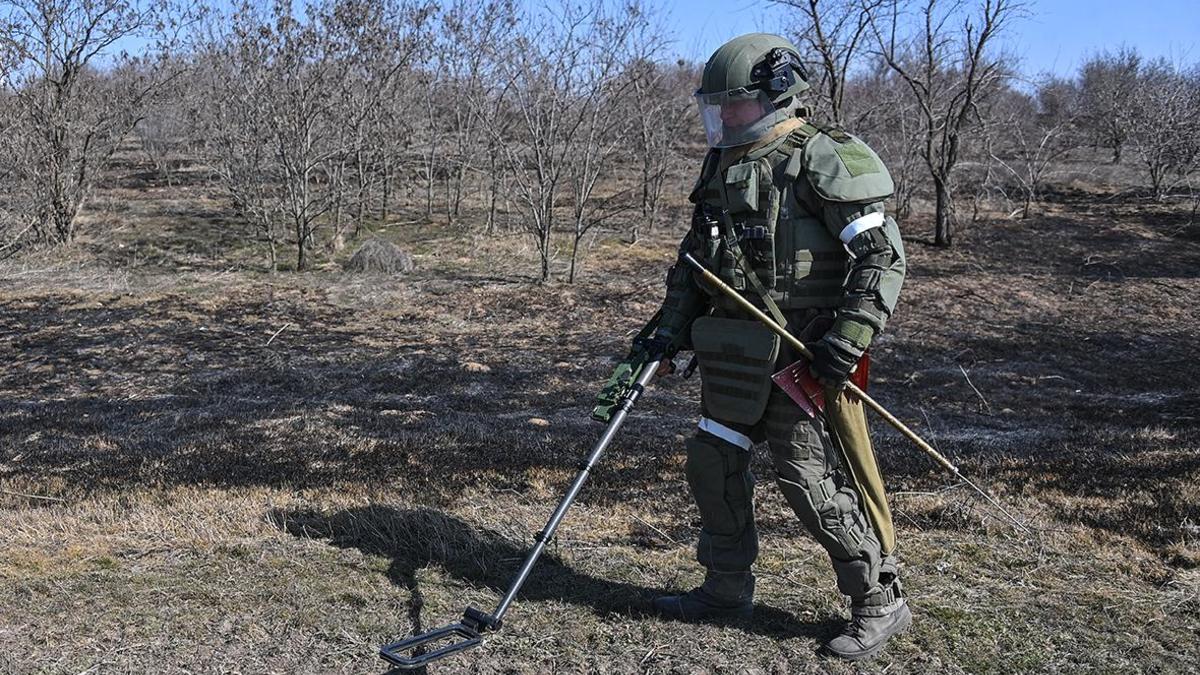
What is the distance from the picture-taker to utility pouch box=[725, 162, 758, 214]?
3031 millimetres

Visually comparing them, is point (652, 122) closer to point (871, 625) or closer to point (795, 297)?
point (795, 297)

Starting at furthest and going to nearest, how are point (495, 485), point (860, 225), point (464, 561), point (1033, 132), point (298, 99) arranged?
point (1033, 132) → point (298, 99) → point (495, 485) → point (464, 561) → point (860, 225)

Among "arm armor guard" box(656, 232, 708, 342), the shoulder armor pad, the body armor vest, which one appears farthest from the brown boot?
the shoulder armor pad

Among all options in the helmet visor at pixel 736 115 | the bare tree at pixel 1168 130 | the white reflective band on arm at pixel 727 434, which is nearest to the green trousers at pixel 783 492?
the white reflective band on arm at pixel 727 434

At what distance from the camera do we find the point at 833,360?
114 inches

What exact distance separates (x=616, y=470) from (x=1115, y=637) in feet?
8.81

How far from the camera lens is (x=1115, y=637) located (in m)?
3.16

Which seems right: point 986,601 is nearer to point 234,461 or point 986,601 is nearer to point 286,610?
point 286,610

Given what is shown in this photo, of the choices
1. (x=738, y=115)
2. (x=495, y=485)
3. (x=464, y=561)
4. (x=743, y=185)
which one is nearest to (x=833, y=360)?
(x=743, y=185)

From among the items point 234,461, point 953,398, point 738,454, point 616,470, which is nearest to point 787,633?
point 738,454

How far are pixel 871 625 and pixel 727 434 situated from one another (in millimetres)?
749

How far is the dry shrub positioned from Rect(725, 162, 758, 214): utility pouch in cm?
1088

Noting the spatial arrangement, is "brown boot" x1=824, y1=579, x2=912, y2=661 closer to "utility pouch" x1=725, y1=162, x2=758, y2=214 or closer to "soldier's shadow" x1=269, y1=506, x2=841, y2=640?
"soldier's shadow" x1=269, y1=506, x2=841, y2=640

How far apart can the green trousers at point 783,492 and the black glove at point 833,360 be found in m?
0.17
